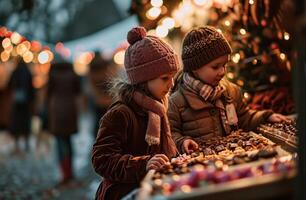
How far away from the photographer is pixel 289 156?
3.42 m

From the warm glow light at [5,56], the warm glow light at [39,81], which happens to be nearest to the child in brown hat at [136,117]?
the warm glow light at [5,56]

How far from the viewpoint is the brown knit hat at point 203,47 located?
4805 millimetres

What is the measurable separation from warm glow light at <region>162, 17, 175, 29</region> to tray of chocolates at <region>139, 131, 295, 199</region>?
12.1 ft

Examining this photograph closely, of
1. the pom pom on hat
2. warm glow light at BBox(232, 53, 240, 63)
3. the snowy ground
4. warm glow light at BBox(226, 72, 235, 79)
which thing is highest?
the pom pom on hat

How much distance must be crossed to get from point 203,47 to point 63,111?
20.9 ft

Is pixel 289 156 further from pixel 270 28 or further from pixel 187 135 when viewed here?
pixel 270 28

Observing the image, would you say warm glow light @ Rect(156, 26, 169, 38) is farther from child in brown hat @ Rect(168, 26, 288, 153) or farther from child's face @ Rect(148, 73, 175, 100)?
child's face @ Rect(148, 73, 175, 100)

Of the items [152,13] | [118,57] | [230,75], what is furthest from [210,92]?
[118,57]

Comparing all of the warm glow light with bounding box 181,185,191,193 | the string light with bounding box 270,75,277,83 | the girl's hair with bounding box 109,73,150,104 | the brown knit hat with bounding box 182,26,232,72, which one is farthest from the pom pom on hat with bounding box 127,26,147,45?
the string light with bounding box 270,75,277,83

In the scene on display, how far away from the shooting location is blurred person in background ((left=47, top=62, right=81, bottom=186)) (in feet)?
35.4

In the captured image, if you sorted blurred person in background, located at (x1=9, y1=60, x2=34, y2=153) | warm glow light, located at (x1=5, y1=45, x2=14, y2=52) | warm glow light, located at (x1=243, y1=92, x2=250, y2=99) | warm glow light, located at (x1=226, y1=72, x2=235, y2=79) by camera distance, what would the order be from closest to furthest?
warm glow light, located at (x1=243, y1=92, x2=250, y2=99) → warm glow light, located at (x1=226, y1=72, x2=235, y2=79) → blurred person in background, located at (x1=9, y1=60, x2=34, y2=153) → warm glow light, located at (x1=5, y1=45, x2=14, y2=52)

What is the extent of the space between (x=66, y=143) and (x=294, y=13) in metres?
8.52

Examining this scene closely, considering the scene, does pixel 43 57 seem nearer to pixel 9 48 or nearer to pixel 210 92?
pixel 9 48

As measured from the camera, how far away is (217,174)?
2.95 metres
